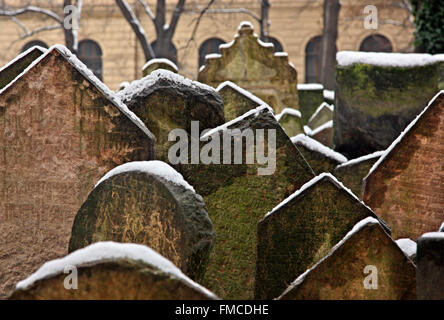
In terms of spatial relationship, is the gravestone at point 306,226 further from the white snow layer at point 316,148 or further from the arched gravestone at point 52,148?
the white snow layer at point 316,148

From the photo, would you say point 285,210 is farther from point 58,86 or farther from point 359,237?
point 58,86

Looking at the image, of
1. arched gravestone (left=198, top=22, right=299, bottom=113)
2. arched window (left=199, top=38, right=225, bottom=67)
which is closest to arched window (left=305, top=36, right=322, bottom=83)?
arched window (left=199, top=38, right=225, bottom=67)

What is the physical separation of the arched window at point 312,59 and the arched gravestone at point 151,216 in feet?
81.3

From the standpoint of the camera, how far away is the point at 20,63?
16.9 feet

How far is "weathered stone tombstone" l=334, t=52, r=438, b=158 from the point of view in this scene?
6992mm

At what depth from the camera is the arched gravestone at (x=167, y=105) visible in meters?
4.61

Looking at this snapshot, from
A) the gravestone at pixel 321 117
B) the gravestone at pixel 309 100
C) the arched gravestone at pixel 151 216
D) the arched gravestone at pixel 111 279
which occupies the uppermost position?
the gravestone at pixel 309 100

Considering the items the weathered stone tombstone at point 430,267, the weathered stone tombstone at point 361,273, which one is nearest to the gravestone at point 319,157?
the weathered stone tombstone at point 361,273

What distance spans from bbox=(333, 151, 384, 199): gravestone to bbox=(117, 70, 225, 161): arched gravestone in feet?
4.69

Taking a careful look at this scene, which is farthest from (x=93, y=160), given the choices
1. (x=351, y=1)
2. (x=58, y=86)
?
(x=351, y=1)

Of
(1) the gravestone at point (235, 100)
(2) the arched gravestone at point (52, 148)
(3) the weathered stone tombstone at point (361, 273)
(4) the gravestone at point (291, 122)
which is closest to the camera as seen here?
(3) the weathered stone tombstone at point (361, 273)

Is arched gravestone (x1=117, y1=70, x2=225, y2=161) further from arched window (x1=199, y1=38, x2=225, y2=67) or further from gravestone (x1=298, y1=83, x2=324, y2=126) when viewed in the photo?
arched window (x1=199, y1=38, x2=225, y2=67)

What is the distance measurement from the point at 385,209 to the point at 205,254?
6.55 feet

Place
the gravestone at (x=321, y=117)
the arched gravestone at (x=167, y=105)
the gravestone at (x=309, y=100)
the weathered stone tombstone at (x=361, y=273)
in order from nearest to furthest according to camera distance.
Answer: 1. the weathered stone tombstone at (x=361, y=273)
2. the arched gravestone at (x=167, y=105)
3. the gravestone at (x=321, y=117)
4. the gravestone at (x=309, y=100)
